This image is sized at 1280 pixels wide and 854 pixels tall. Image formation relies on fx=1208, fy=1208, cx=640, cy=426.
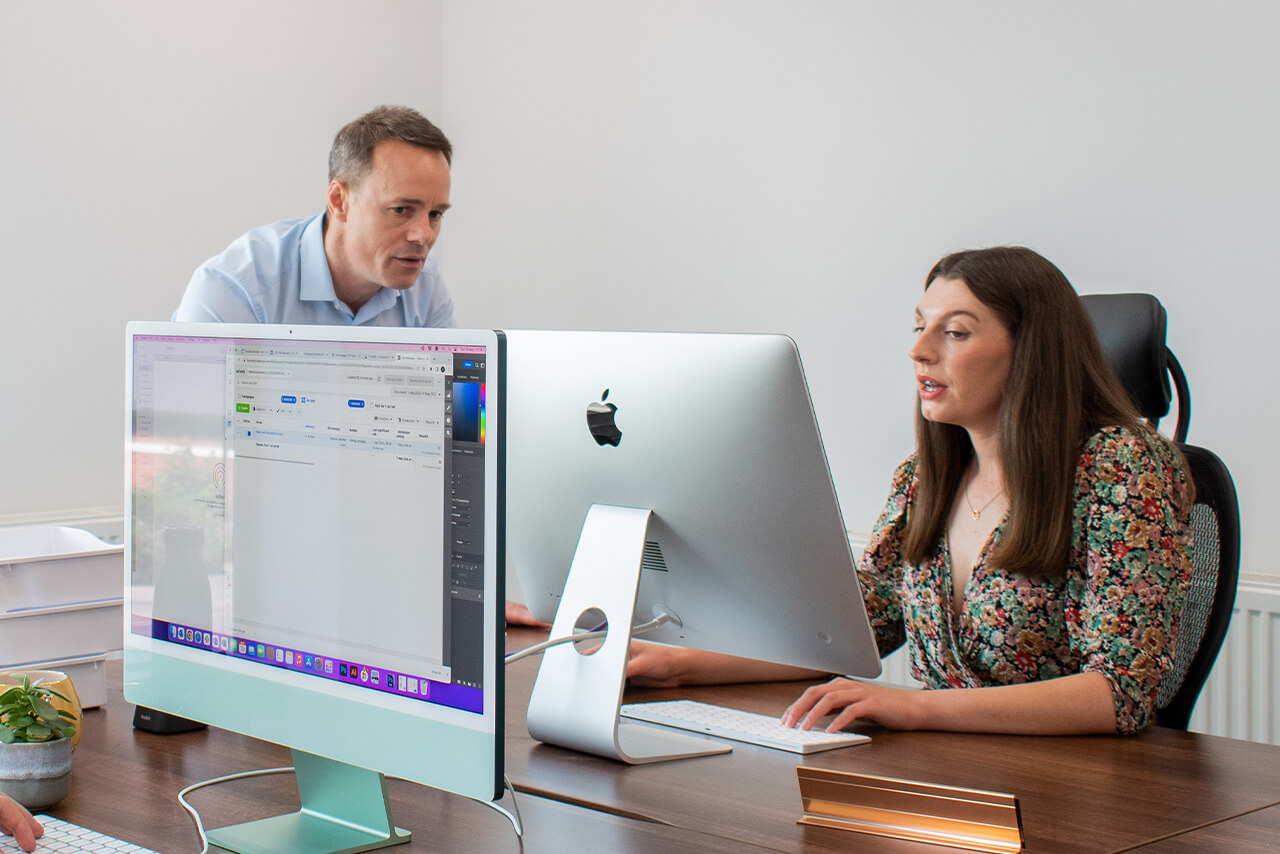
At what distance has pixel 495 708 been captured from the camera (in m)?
→ 0.90

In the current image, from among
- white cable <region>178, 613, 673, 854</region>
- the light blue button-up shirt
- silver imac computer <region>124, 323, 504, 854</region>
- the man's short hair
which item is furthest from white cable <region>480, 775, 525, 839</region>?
the man's short hair

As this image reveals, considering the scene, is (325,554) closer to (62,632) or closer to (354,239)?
(62,632)

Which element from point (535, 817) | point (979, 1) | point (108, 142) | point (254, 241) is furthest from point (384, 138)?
point (535, 817)

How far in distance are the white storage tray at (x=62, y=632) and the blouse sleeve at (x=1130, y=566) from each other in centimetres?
119

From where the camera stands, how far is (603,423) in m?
1.31

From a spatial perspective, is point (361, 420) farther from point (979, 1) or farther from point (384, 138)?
point (979, 1)

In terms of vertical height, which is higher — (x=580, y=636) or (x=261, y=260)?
(x=261, y=260)

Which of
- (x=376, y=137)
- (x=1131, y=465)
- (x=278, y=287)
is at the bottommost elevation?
(x=1131, y=465)

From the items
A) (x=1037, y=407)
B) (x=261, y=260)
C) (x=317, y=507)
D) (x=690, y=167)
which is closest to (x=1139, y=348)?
(x=1037, y=407)

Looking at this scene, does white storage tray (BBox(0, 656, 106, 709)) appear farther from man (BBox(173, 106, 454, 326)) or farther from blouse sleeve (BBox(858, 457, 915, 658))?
blouse sleeve (BBox(858, 457, 915, 658))

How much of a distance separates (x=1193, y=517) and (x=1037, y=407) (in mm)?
277

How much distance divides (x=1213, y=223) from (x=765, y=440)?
5.26 feet

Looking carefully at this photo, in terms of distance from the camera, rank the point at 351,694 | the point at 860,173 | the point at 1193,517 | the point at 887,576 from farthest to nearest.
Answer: the point at 860,173
the point at 887,576
the point at 1193,517
the point at 351,694

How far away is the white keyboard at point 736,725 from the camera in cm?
132
